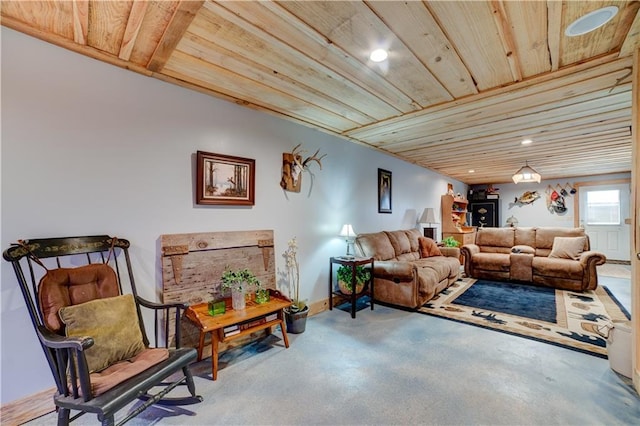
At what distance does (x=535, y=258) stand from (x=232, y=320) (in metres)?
5.17

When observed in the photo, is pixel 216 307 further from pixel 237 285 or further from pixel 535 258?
pixel 535 258

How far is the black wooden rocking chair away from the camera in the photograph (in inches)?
51.6

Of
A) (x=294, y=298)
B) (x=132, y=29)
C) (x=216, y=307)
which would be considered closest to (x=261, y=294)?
(x=216, y=307)

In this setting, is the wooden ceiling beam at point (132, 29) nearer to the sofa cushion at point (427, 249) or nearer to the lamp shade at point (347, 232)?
the lamp shade at point (347, 232)

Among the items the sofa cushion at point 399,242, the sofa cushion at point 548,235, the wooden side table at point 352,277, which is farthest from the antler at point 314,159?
the sofa cushion at point 548,235

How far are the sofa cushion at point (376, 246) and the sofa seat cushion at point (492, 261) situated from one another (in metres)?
2.00

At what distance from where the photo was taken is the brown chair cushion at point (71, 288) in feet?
4.92

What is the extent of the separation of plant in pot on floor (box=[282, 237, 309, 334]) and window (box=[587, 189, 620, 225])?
8.24 metres

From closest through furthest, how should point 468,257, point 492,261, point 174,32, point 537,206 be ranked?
point 174,32, point 492,261, point 468,257, point 537,206

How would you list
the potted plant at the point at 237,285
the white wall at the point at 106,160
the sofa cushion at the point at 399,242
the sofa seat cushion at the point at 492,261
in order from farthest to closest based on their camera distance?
the sofa seat cushion at the point at 492,261
the sofa cushion at the point at 399,242
the potted plant at the point at 237,285
the white wall at the point at 106,160

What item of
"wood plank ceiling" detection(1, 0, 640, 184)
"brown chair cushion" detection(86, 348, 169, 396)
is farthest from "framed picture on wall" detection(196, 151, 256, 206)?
"brown chair cushion" detection(86, 348, 169, 396)

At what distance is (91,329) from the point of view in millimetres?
1539

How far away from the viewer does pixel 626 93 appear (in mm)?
2402

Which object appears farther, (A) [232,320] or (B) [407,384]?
(A) [232,320]
